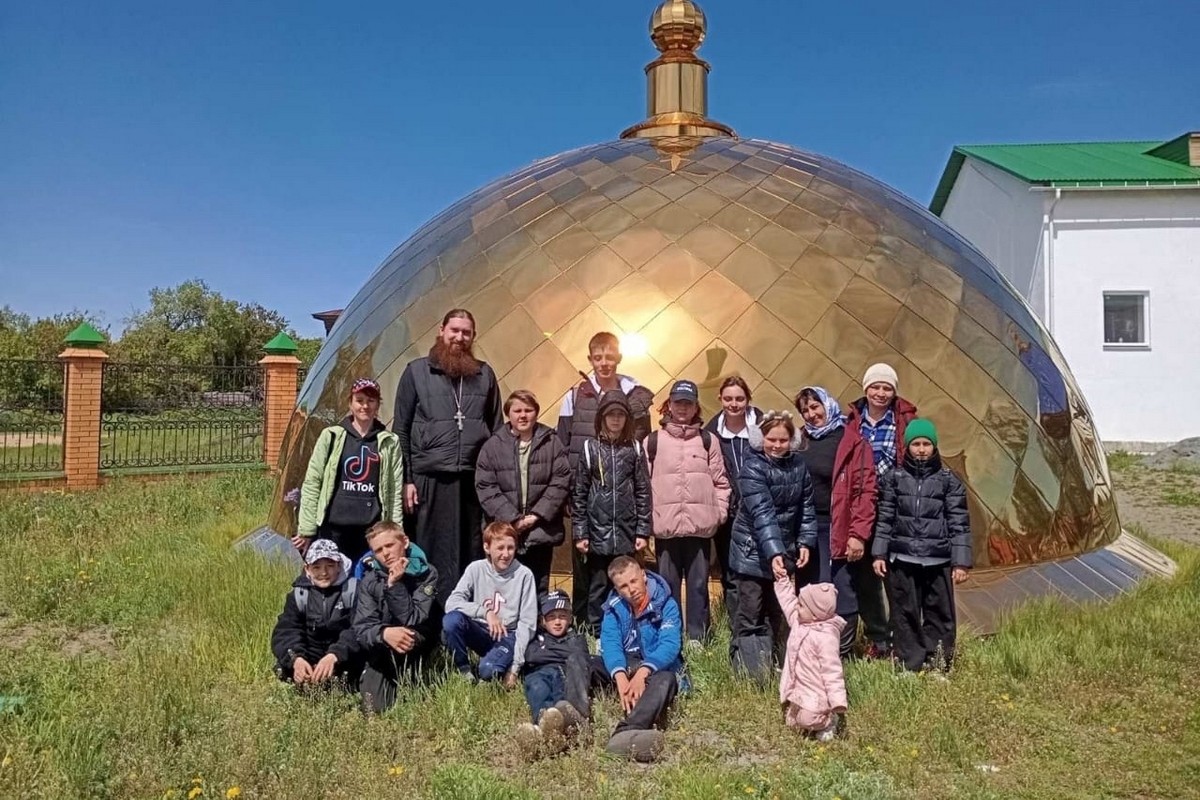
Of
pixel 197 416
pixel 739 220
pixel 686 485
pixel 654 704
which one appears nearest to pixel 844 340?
pixel 739 220

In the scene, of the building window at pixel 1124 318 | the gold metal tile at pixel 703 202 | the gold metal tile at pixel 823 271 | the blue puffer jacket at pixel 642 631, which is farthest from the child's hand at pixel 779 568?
the building window at pixel 1124 318

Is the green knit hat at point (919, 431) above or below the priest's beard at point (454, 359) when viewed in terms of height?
below

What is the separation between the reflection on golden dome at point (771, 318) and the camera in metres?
5.17

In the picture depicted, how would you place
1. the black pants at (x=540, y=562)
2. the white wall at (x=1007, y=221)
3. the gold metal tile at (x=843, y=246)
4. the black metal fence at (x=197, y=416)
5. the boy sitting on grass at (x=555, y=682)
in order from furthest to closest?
the white wall at (x=1007, y=221) < the black metal fence at (x=197, y=416) < the gold metal tile at (x=843, y=246) < the black pants at (x=540, y=562) < the boy sitting on grass at (x=555, y=682)

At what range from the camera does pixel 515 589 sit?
4.33 m

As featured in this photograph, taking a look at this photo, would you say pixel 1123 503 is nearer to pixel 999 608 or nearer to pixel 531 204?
pixel 999 608

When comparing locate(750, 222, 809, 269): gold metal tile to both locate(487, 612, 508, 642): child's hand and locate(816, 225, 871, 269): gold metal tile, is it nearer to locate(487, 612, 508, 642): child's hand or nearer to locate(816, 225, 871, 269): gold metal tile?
locate(816, 225, 871, 269): gold metal tile

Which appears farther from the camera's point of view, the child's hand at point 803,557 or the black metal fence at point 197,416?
the black metal fence at point 197,416

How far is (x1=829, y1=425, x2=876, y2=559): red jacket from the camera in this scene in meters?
4.41

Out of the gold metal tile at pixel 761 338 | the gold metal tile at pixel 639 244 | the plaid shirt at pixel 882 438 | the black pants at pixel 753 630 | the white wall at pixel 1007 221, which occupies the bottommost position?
the black pants at pixel 753 630

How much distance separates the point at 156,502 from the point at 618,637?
799cm

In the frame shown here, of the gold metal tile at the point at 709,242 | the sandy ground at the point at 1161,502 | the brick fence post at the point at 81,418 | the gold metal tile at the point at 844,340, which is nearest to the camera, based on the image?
the gold metal tile at the point at 844,340

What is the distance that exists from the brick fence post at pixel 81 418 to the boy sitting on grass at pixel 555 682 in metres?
11.9

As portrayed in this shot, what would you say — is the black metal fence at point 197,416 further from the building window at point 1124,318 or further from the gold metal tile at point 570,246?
the building window at point 1124,318
